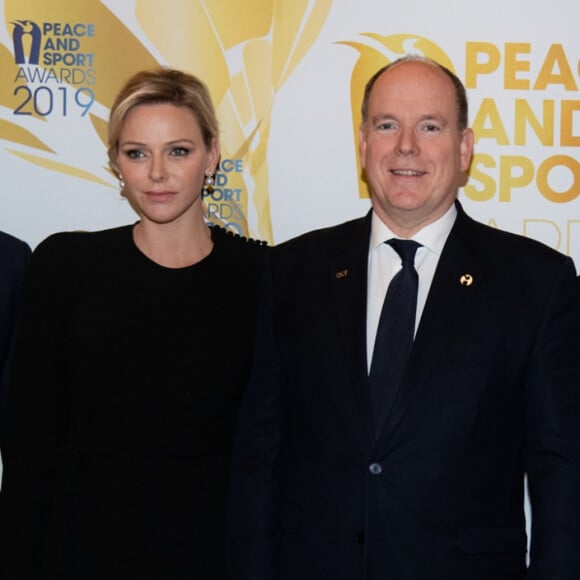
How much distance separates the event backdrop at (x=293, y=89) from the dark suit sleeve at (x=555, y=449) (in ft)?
4.11

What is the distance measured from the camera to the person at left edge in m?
2.72

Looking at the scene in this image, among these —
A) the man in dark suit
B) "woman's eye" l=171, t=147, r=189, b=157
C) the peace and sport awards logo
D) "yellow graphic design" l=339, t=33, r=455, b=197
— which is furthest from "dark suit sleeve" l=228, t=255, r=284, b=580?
the peace and sport awards logo

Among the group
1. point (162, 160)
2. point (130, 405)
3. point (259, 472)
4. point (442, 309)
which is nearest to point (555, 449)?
point (442, 309)

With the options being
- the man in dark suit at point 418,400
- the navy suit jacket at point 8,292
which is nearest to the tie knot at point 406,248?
the man in dark suit at point 418,400

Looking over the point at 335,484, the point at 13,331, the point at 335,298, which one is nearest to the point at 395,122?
the point at 335,298

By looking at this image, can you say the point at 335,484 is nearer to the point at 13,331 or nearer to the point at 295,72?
the point at 13,331

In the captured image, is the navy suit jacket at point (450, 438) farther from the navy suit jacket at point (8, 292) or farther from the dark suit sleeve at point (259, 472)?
the navy suit jacket at point (8, 292)

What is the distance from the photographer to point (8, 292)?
9.63 ft

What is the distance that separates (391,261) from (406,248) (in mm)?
56

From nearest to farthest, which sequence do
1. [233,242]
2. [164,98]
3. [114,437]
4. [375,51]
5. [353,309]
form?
[353,309] < [114,437] < [164,98] < [233,242] < [375,51]

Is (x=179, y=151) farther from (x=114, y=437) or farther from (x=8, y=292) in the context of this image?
(x=114, y=437)

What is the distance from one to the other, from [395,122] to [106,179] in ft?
4.31

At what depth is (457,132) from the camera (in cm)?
256

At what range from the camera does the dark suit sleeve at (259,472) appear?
98.0 inches
